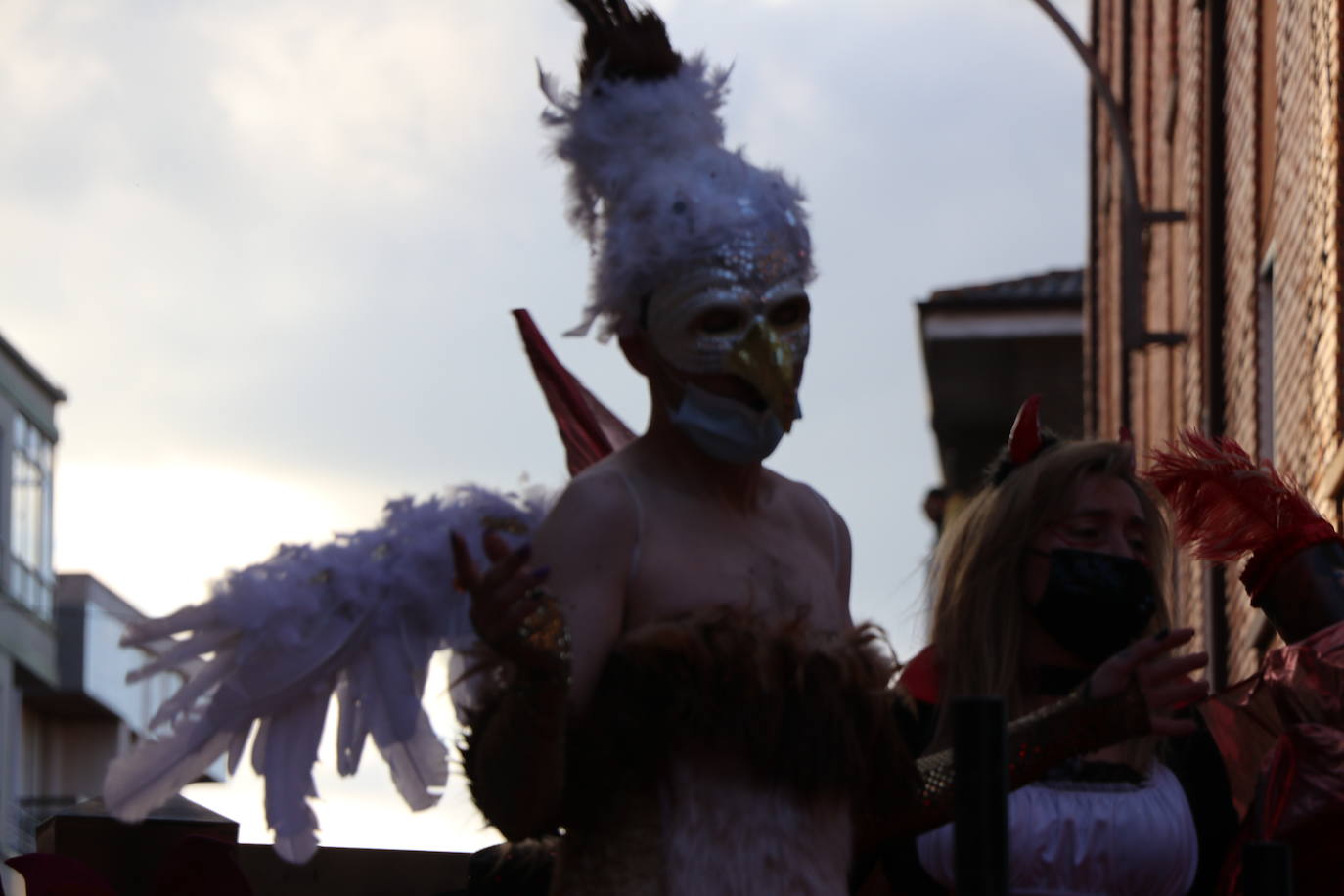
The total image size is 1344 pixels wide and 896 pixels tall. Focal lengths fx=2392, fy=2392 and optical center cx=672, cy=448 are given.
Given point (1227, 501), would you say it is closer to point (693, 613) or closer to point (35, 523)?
point (693, 613)

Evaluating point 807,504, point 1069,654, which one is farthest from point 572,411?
point 1069,654

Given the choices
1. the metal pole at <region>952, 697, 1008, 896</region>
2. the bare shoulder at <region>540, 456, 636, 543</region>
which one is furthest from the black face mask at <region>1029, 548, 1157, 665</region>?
the metal pole at <region>952, 697, 1008, 896</region>

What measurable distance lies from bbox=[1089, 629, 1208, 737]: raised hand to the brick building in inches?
138

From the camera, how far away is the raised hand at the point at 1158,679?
12.5ft

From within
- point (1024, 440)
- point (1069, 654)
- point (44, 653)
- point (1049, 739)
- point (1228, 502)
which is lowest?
point (1049, 739)

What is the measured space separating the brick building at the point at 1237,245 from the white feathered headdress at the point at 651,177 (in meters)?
3.69

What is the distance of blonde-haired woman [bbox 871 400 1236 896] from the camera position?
4254mm

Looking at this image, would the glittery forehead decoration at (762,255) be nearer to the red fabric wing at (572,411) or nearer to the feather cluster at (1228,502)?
the red fabric wing at (572,411)

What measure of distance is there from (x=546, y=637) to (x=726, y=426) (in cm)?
55

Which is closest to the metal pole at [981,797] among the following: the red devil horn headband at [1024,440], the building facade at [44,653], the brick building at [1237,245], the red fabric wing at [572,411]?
the red fabric wing at [572,411]

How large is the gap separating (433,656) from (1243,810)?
5.25 ft

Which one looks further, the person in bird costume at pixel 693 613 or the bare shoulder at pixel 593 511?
the bare shoulder at pixel 593 511

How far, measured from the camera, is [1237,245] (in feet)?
35.3

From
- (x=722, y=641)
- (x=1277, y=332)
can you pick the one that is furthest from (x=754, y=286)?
(x=1277, y=332)
